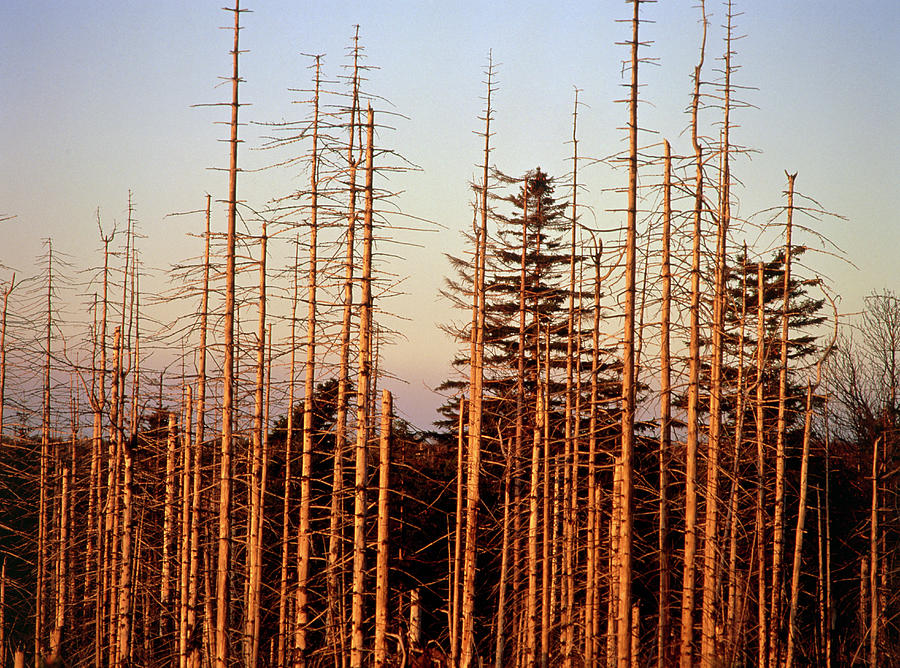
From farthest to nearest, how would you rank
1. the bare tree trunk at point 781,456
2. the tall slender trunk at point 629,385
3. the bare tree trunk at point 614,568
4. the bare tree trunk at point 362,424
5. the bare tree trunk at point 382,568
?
the bare tree trunk at point 781,456, the bare tree trunk at point 614,568, the bare tree trunk at point 382,568, the bare tree trunk at point 362,424, the tall slender trunk at point 629,385

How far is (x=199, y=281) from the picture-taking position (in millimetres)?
14828

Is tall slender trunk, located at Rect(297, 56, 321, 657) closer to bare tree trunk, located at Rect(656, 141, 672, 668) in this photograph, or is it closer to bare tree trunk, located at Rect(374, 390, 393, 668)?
bare tree trunk, located at Rect(374, 390, 393, 668)

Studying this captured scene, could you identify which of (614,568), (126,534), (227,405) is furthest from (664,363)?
(126,534)

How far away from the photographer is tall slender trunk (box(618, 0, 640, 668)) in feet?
38.9

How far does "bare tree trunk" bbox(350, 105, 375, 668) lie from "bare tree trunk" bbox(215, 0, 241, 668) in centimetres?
246

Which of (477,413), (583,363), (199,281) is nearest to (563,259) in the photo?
(583,363)

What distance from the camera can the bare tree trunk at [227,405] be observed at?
13.9 metres

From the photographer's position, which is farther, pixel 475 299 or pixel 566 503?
pixel 566 503

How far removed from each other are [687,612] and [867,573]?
1675 centimetres

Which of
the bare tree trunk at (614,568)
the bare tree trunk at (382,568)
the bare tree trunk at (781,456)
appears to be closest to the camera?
the bare tree trunk at (382,568)

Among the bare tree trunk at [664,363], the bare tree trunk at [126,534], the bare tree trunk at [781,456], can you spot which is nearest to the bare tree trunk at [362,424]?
the bare tree trunk at [126,534]

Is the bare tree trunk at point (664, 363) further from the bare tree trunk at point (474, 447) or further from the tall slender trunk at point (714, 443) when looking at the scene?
the bare tree trunk at point (474, 447)

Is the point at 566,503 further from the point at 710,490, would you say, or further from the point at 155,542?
the point at 155,542

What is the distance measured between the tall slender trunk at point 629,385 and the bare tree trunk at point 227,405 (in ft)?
22.2
